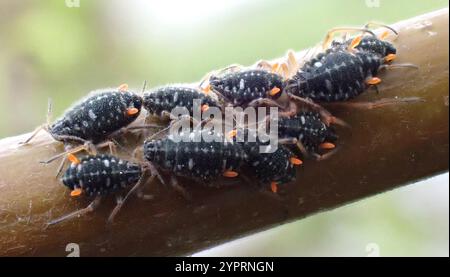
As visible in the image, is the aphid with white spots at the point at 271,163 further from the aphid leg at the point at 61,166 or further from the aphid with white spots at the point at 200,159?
the aphid leg at the point at 61,166

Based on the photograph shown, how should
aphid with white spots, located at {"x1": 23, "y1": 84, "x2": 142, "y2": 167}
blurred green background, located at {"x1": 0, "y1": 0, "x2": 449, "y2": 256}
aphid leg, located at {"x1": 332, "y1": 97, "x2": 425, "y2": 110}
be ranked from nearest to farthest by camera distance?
aphid leg, located at {"x1": 332, "y1": 97, "x2": 425, "y2": 110}
aphid with white spots, located at {"x1": 23, "y1": 84, "x2": 142, "y2": 167}
blurred green background, located at {"x1": 0, "y1": 0, "x2": 449, "y2": 256}

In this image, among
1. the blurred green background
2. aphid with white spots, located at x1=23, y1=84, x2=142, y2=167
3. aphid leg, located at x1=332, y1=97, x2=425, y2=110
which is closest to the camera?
aphid leg, located at x1=332, y1=97, x2=425, y2=110

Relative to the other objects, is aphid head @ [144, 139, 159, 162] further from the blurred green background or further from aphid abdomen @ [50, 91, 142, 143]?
the blurred green background

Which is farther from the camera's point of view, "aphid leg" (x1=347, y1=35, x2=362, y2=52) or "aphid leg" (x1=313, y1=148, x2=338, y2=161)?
"aphid leg" (x1=347, y1=35, x2=362, y2=52)

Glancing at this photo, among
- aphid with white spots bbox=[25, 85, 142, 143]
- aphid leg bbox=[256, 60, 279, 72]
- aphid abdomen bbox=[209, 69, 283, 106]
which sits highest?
aphid leg bbox=[256, 60, 279, 72]

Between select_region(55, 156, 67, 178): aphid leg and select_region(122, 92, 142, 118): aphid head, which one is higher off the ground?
select_region(122, 92, 142, 118): aphid head

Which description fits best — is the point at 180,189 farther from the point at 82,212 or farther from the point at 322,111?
the point at 322,111

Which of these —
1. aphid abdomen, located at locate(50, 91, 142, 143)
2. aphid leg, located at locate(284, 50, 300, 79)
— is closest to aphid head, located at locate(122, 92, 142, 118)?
aphid abdomen, located at locate(50, 91, 142, 143)
